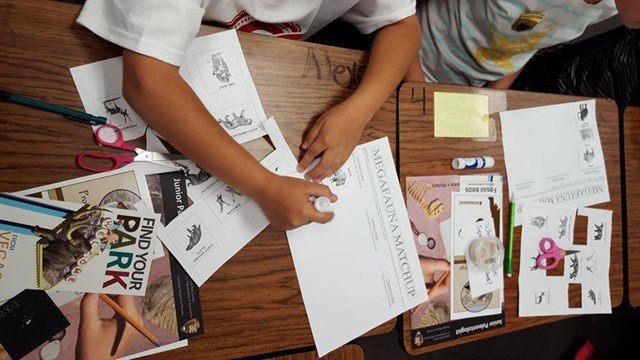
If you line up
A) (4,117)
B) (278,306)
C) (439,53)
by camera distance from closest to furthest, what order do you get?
1. (4,117)
2. (278,306)
3. (439,53)

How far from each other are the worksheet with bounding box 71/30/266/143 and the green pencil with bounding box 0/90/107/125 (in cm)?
1

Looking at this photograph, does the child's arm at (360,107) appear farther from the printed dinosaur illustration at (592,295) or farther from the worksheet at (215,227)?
the printed dinosaur illustration at (592,295)

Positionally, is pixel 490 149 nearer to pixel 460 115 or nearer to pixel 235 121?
pixel 460 115

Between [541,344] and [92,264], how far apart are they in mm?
1572

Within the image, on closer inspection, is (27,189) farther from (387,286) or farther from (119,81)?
(387,286)

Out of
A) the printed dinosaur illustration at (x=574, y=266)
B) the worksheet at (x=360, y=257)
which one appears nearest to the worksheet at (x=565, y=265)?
the printed dinosaur illustration at (x=574, y=266)

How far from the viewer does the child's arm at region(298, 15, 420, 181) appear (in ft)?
2.10

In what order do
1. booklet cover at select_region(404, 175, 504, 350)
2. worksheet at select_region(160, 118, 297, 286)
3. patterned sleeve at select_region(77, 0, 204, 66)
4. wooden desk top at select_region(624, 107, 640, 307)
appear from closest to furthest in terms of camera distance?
patterned sleeve at select_region(77, 0, 204, 66), worksheet at select_region(160, 118, 297, 286), booklet cover at select_region(404, 175, 504, 350), wooden desk top at select_region(624, 107, 640, 307)

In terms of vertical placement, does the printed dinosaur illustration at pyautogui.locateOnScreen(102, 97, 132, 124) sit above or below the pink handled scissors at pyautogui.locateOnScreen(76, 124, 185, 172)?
above

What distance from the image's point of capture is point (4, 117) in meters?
0.52

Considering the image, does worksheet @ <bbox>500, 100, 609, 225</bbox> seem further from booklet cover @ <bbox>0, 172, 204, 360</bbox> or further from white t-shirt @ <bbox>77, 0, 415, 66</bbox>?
booklet cover @ <bbox>0, 172, 204, 360</bbox>

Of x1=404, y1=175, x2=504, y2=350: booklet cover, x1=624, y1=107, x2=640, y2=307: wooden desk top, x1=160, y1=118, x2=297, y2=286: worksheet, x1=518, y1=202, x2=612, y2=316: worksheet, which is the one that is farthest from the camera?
x1=624, y1=107, x2=640, y2=307: wooden desk top

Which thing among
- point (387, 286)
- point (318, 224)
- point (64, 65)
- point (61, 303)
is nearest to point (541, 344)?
point (387, 286)

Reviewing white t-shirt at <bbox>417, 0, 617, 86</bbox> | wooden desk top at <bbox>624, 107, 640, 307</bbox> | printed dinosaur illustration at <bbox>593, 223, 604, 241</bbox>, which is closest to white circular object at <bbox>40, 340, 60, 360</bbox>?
white t-shirt at <bbox>417, 0, 617, 86</bbox>
